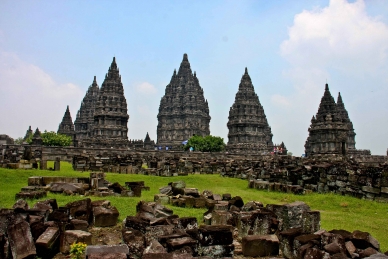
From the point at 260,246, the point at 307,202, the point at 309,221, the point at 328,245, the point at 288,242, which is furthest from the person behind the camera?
the point at 307,202

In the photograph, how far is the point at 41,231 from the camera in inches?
254

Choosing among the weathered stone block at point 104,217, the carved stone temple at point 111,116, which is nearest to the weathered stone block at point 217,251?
the weathered stone block at point 104,217

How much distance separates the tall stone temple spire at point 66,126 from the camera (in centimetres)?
7597

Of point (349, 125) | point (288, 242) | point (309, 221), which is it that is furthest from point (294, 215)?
point (349, 125)

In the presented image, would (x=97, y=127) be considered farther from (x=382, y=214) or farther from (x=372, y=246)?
(x=372, y=246)

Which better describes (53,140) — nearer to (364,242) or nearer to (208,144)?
(208,144)

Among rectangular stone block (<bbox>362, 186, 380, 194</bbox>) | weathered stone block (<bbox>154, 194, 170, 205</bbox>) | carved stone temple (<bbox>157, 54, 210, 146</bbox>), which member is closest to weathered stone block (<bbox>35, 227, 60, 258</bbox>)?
weathered stone block (<bbox>154, 194, 170, 205</bbox>)

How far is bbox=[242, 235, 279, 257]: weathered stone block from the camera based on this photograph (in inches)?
252

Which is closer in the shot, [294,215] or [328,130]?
[294,215]

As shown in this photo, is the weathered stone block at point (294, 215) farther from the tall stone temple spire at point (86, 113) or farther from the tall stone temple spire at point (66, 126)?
the tall stone temple spire at point (86, 113)

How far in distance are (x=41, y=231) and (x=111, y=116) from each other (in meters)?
A: 57.4

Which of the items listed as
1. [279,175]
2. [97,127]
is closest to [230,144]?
[97,127]

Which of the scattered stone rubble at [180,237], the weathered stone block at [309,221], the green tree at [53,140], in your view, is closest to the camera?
the scattered stone rubble at [180,237]

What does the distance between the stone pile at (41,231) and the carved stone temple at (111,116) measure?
2127 inches
